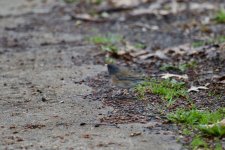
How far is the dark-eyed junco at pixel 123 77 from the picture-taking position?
6.66 metres

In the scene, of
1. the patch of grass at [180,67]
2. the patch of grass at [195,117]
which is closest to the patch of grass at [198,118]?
the patch of grass at [195,117]

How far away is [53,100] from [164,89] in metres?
1.07

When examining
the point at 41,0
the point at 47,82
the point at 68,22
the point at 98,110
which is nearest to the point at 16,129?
the point at 98,110

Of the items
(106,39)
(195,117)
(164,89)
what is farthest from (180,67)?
(195,117)

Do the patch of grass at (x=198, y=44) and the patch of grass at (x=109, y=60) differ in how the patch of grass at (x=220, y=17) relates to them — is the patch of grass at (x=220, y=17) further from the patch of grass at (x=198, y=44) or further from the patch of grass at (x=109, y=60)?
the patch of grass at (x=109, y=60)

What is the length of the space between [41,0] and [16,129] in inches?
368

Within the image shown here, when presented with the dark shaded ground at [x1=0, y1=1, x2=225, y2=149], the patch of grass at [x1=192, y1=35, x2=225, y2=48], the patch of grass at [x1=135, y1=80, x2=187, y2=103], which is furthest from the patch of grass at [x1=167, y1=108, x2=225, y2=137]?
the patch of grass at [x1=192, y1=35, x2=225, y2=48]

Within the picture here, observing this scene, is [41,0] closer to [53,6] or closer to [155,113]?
[53,6]

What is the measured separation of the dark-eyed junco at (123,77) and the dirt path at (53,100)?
166mm

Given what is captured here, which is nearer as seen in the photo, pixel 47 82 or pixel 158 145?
pixel 158 145

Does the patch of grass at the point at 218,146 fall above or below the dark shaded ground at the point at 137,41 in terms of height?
above

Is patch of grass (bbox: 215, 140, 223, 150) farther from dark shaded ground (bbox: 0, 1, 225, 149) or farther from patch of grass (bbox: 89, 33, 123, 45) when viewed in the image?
patch of grass (bbox: 89, 33, 123, 45)

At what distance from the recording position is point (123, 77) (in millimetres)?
6988

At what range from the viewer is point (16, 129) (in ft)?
16.6
